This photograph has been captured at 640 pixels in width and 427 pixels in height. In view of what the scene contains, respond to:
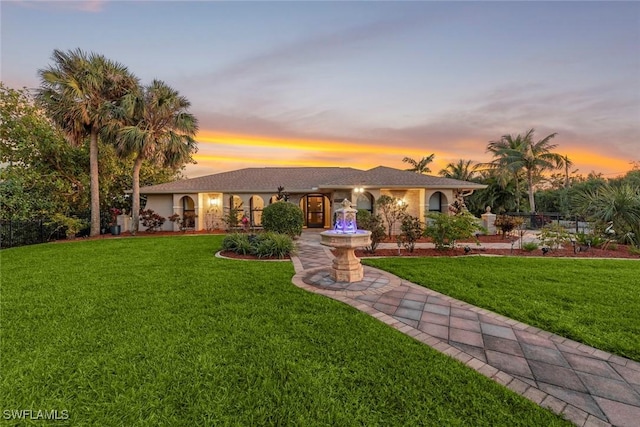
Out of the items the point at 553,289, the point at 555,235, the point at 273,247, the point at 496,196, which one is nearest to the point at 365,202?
the point at 273,247

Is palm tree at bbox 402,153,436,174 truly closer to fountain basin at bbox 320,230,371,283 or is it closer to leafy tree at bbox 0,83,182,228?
fountain basin at bbox 320,230,371,283

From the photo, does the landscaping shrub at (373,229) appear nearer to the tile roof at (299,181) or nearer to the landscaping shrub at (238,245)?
the tile roof at (299,181)

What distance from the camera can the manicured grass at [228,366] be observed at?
83.6 inches

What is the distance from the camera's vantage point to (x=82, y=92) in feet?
42.2

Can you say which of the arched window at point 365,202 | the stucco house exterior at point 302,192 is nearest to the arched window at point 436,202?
the stucco house exterior at point 302,192

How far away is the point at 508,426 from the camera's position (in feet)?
6.42

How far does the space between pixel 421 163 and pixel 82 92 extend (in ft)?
87.9

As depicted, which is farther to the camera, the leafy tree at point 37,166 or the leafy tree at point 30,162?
the leafy tree at point 37,166

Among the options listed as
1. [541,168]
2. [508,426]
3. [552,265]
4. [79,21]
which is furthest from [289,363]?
[541,168]

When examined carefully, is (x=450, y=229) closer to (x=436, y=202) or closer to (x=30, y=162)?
(x=436, y=202)

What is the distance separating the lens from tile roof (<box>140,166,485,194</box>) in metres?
13.7

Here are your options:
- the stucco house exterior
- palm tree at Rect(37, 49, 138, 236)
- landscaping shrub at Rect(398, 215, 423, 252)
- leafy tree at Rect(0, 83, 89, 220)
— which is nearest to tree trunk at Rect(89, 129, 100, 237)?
palm tree at Rect(37, 49, 138, 236)

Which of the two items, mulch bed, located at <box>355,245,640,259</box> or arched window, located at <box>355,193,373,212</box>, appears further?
arched window, located at <box>355,193,373,212</box>

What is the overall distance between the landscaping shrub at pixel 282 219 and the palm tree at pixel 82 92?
10.4 meters
